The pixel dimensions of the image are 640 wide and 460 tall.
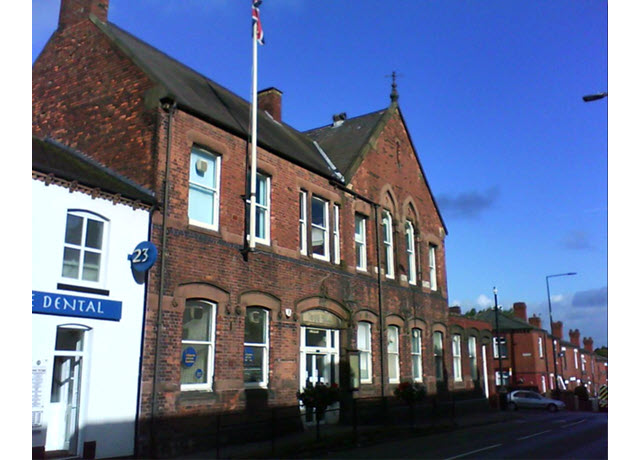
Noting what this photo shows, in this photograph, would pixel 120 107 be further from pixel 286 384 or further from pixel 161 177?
pixel 286 384

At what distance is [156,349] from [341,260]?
28.7ft

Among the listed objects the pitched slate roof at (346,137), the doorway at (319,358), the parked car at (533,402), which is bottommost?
the parked car at (533,402)

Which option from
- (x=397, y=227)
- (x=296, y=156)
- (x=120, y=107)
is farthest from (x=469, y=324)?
(x=120, y=107)

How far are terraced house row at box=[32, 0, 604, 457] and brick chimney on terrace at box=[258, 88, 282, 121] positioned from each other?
931 mm

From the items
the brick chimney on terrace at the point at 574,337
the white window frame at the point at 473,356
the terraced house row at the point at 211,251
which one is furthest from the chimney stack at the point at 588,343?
the terraced house row at the point at 211,251

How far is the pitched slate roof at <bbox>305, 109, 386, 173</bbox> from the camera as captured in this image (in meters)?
22.5

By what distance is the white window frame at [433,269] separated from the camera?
27.2 meters

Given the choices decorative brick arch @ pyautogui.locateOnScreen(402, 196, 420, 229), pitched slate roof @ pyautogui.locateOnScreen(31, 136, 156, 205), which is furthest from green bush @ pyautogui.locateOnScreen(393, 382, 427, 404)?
pitched slate roof @ pyautogui.locateOnScreen(31, 136, 156, 205)

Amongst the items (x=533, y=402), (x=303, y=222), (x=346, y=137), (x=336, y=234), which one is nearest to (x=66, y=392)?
(x=303, y=222)

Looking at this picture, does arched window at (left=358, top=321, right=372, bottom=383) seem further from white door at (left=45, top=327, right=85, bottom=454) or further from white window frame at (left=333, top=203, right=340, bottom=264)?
white door at (left=45, top=327, right=85, bottom=454)

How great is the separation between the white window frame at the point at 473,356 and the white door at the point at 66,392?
863 inches

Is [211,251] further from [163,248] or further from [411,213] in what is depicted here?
[411,213]

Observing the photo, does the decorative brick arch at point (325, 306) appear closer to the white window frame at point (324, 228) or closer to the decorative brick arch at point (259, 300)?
the decorative brick arch at point (259, 300)

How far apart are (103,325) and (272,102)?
14.6 m
